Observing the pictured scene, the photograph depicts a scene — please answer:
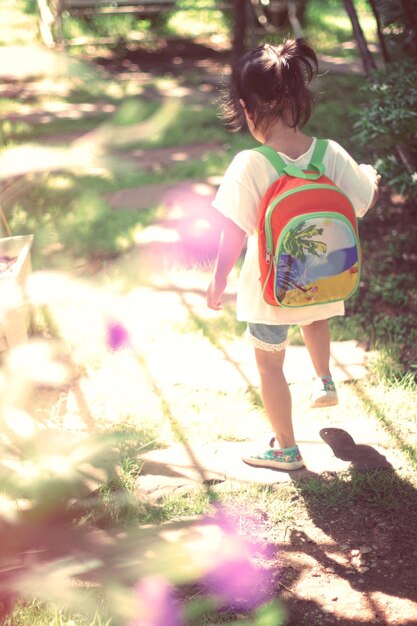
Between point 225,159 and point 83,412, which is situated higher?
point 225,159

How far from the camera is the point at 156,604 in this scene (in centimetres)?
172

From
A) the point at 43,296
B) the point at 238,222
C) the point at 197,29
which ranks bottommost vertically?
the point at 43,296

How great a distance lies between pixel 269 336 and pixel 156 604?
83cm

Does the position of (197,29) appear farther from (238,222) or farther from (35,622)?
(35,622)

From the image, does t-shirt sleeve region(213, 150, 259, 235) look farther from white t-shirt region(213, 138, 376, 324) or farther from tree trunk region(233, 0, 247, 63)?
tree trunk region(233, 0, 247, 63)

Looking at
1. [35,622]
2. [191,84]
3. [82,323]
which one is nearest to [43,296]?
[82,323]

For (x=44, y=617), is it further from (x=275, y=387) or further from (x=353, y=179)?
(x=353, y=179)

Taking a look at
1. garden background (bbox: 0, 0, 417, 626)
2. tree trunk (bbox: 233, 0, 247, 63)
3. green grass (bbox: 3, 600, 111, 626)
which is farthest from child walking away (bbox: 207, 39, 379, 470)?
tree trunk (bbox: 233, 0, 247, 63)

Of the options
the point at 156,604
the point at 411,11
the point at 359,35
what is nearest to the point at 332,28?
the point at 359,35

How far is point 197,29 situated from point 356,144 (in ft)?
23.3

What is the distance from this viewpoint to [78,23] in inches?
392

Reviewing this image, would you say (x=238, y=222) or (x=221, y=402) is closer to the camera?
(x=238, y=222)

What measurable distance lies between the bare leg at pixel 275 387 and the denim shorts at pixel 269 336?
0.06 feet

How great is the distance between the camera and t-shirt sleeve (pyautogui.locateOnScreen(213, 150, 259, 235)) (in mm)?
1877
